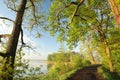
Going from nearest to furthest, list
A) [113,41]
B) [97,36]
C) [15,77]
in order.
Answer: [15,77] → [113,41] → [97,36]

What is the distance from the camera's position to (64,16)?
33406mm

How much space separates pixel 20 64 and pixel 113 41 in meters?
20.9

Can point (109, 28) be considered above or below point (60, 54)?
above

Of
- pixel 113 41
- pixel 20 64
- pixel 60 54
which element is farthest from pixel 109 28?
pixel 20 64

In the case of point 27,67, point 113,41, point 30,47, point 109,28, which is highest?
point 109,28

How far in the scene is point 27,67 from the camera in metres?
9.33

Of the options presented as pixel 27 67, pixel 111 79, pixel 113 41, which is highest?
pixel 113 41

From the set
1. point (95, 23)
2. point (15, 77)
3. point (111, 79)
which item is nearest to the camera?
point (15, 77)

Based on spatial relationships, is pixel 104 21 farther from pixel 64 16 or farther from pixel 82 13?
pixel 64 16

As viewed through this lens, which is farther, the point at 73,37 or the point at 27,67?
the point at 73,37

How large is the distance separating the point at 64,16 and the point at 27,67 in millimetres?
24614

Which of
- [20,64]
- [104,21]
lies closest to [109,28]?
[104,21]

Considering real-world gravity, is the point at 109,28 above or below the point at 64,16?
below

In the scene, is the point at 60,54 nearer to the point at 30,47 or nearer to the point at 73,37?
the point at 73,37
